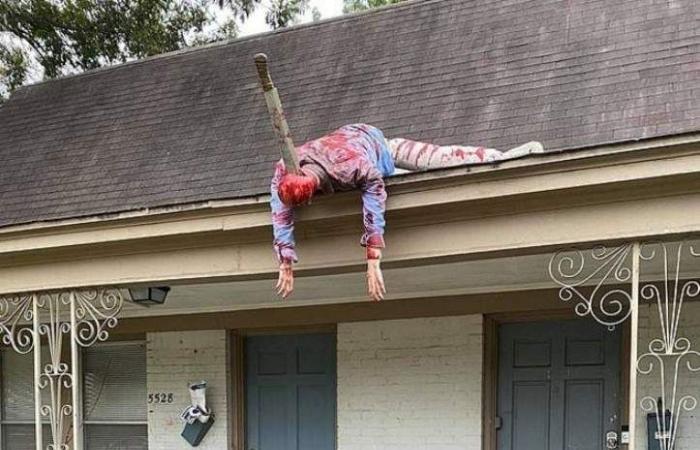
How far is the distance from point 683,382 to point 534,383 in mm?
1010

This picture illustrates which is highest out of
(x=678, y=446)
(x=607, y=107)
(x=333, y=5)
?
(x=333, y=5)

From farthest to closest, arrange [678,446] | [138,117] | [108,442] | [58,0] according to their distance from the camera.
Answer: [58,0]
[138,117]
[108,442]
[678,446]

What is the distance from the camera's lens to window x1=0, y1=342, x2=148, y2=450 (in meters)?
6.87

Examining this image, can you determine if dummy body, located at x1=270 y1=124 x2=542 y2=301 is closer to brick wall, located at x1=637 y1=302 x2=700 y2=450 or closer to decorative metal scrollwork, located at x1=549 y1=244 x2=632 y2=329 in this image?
decorative metal scrollwork, located at x1=549 y1=244 x2=632 y2=329

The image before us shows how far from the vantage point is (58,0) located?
1152 centimetres

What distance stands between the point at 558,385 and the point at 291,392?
2203 mm

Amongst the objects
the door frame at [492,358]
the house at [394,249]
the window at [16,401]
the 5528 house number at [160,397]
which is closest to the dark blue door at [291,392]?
the house at [394,249]

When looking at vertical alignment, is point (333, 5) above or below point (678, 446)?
above

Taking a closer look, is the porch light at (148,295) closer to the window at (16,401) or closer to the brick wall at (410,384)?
the brick wall at (410,384)

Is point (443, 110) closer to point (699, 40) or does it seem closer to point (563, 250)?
point (699, 40)

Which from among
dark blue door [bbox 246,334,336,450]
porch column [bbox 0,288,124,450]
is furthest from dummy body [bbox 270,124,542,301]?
dark blue door [bbox 246,334,336,450]

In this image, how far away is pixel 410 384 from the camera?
5.75 m

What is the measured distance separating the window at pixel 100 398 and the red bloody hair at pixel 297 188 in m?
3.76

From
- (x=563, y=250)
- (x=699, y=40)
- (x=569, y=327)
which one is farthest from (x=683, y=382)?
(x=699, y=40)
